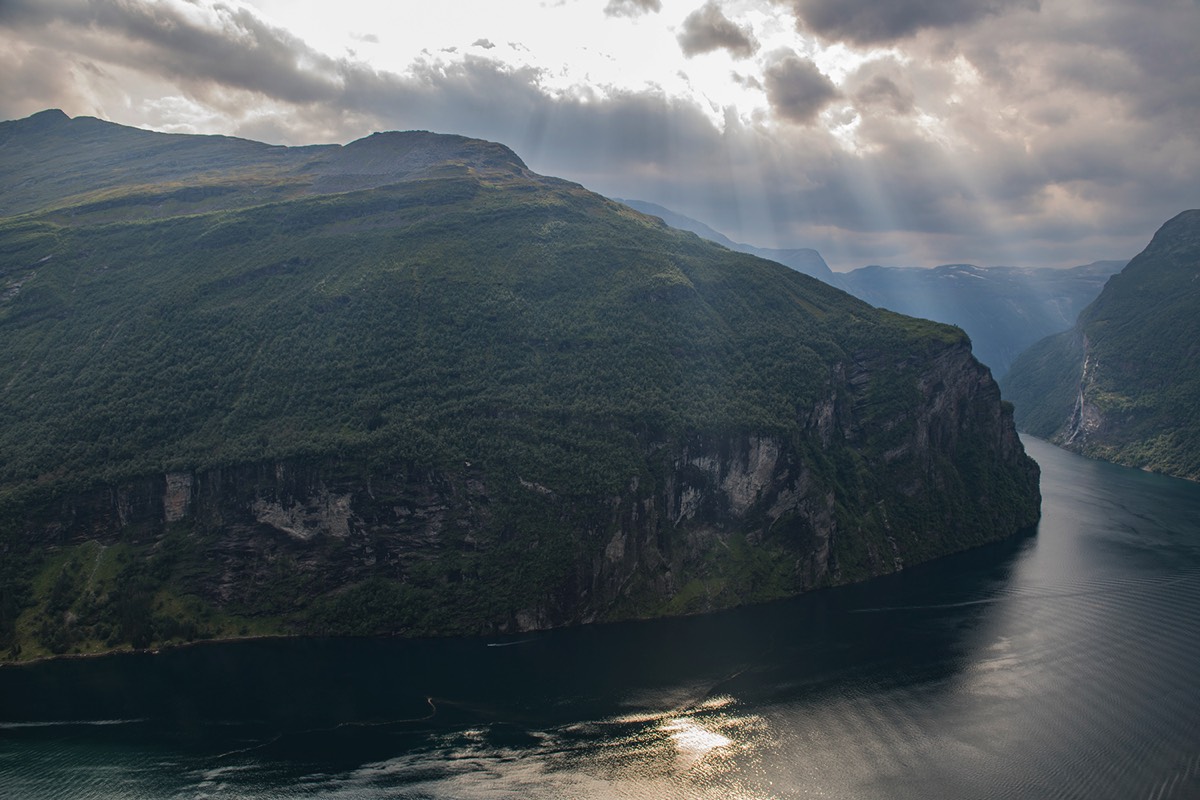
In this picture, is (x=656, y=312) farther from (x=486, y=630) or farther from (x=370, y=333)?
(x=486, y=630)

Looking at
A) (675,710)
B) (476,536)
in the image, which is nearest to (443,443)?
(476,536)

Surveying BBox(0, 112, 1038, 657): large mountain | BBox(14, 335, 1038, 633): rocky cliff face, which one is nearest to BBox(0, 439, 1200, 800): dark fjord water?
BBox(14, 335, 1038, 633): rocky cliff face

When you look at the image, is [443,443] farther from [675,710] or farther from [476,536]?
[675,710]

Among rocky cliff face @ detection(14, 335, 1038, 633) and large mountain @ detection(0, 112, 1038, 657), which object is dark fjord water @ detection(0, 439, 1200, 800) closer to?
rocky cliff face @ detection(14, 335, 1038, 633)

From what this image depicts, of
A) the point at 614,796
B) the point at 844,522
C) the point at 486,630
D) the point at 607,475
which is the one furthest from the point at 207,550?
the point at 844,522

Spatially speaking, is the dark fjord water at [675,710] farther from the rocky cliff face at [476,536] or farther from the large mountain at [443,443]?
the large mountain at [443,443]

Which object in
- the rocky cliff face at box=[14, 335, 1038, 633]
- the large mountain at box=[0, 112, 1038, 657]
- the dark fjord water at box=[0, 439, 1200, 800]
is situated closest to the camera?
the dark fjord water at box=[0, 439, 1200, 800]
